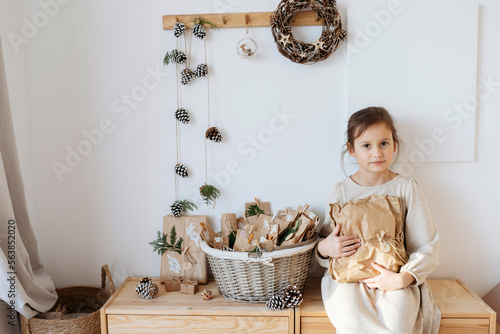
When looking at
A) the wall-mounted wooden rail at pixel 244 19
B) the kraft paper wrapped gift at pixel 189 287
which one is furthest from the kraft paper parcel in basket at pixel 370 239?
the wall-mounted wooden rail at pixel 244 19

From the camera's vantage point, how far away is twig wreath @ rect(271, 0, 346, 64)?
157cm

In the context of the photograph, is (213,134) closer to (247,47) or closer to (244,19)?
(247,47)

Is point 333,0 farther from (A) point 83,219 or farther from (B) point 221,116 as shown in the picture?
(A) point 83,219

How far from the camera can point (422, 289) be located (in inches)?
54.6

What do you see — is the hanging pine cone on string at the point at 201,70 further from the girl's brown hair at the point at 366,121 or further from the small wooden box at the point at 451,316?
the small wooden box at the point at 451,316

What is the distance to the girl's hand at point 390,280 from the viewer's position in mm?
1327

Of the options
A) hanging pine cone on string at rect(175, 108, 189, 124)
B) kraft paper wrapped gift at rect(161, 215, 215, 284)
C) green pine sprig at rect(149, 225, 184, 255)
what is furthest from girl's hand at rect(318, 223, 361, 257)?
hanging pine cone on string at rect(175, 108, 189, 124)

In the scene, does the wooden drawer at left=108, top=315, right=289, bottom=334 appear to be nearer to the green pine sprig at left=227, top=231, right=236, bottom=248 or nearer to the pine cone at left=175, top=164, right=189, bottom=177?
the green pine sprig at left=227, top=231, right=236, bottom=248

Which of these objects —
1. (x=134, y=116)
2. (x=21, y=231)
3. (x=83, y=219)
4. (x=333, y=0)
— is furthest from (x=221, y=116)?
(x=21, y=231)

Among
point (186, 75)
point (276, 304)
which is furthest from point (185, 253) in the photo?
point (186, 75)

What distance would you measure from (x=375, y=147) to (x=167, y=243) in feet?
3.16

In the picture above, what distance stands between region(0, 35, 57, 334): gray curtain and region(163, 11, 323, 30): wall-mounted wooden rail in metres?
0.71

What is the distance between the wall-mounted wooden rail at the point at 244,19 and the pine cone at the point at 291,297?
1.07 meters

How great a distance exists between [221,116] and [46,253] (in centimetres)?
104
